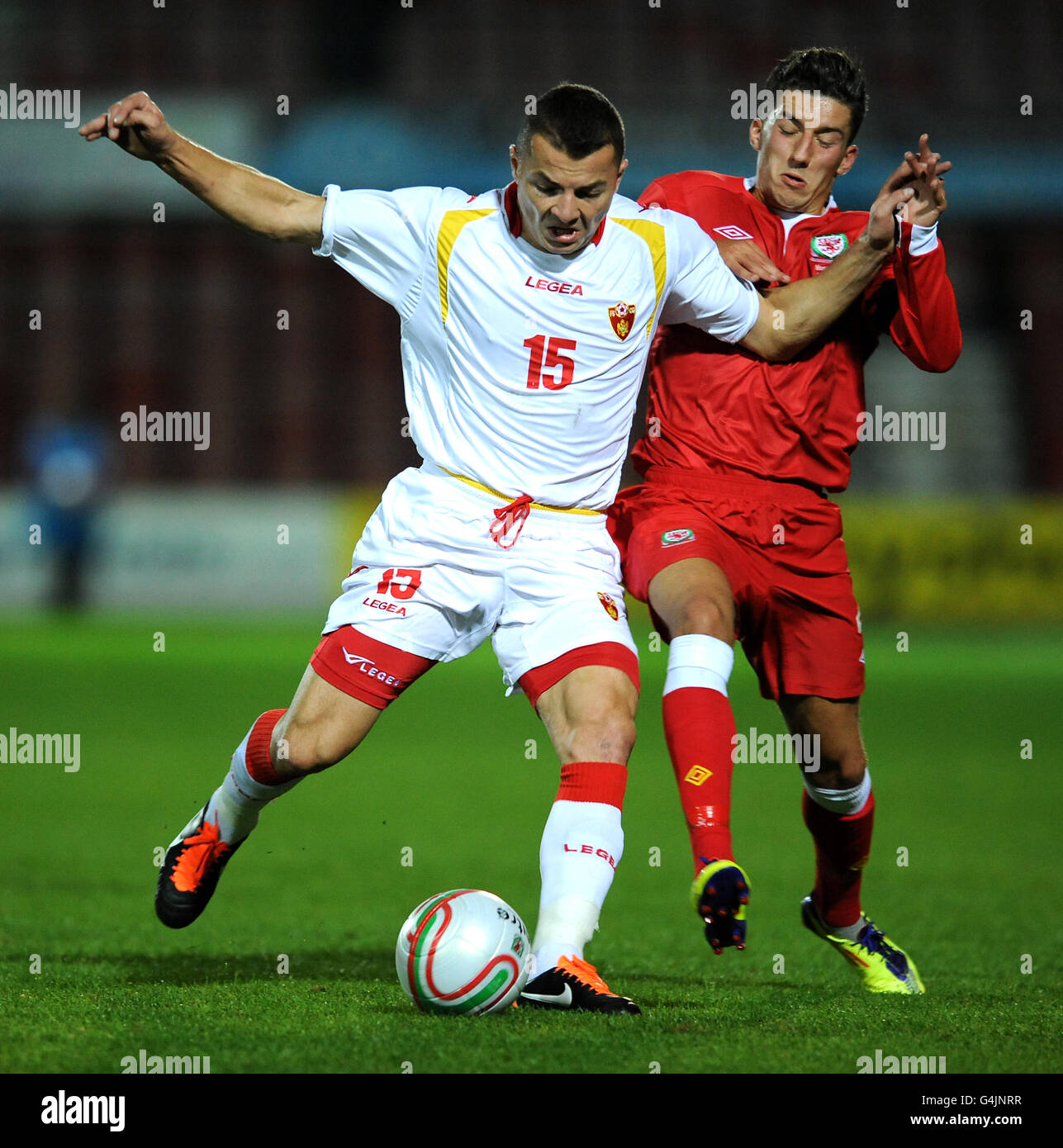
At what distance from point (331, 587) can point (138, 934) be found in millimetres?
13741

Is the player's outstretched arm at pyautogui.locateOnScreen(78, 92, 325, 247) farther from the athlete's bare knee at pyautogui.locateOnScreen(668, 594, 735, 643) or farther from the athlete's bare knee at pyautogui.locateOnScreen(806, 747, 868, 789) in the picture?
the athlete's bare knee at pyautogui.locateOnScreen(806, 747, 868, 789)

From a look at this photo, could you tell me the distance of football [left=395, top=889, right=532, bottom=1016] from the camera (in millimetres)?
4000

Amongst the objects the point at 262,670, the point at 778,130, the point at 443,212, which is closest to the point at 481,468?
the point at 443,212

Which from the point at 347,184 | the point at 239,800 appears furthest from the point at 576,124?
the point at 347,184

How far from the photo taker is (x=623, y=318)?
4492 millimetres

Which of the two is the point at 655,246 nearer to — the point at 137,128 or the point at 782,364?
the point at 782,364

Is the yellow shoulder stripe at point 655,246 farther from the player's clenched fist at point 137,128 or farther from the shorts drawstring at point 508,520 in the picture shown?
the player's clenched fist at point 137,128

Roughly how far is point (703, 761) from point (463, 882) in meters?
3.17

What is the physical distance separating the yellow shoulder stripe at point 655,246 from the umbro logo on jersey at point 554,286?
24 centimetres

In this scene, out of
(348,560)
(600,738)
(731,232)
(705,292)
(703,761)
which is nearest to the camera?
(703,761)

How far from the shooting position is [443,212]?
4504 mm

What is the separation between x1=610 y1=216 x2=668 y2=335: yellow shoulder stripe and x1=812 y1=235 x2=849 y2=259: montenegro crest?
0.70 m

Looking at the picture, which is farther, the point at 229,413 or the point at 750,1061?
the point at 229,413

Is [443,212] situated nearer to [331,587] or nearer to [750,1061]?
[750,1061]
